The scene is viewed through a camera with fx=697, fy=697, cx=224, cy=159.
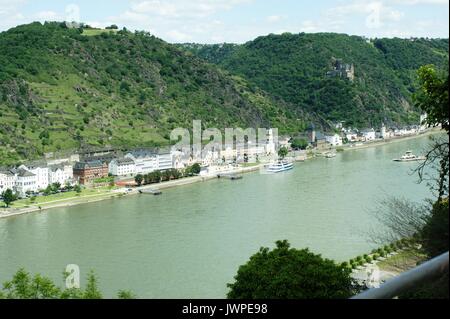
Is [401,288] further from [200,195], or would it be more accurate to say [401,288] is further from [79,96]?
[79,96]

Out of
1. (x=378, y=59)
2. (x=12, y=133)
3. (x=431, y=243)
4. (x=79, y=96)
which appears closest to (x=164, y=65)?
(x=79, y=96)

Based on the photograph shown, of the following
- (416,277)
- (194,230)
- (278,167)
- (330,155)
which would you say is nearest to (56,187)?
(278,167)

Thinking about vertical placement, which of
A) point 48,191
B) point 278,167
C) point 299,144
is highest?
point 299,144

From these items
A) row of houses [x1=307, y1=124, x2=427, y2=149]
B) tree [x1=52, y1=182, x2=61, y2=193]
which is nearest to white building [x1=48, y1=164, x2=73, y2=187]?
tree [x1=52, y1=182, x2=61, y2=193]

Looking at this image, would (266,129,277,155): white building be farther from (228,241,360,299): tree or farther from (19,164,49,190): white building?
(228,241,360,299): tree

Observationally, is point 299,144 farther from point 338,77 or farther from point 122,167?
point 338,77

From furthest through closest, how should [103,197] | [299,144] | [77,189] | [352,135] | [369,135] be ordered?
[352,135] → [369,135] → [299,144] → [77,189] → [103,197]

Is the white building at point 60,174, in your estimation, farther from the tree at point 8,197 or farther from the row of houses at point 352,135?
the row of houses at point 352,135
